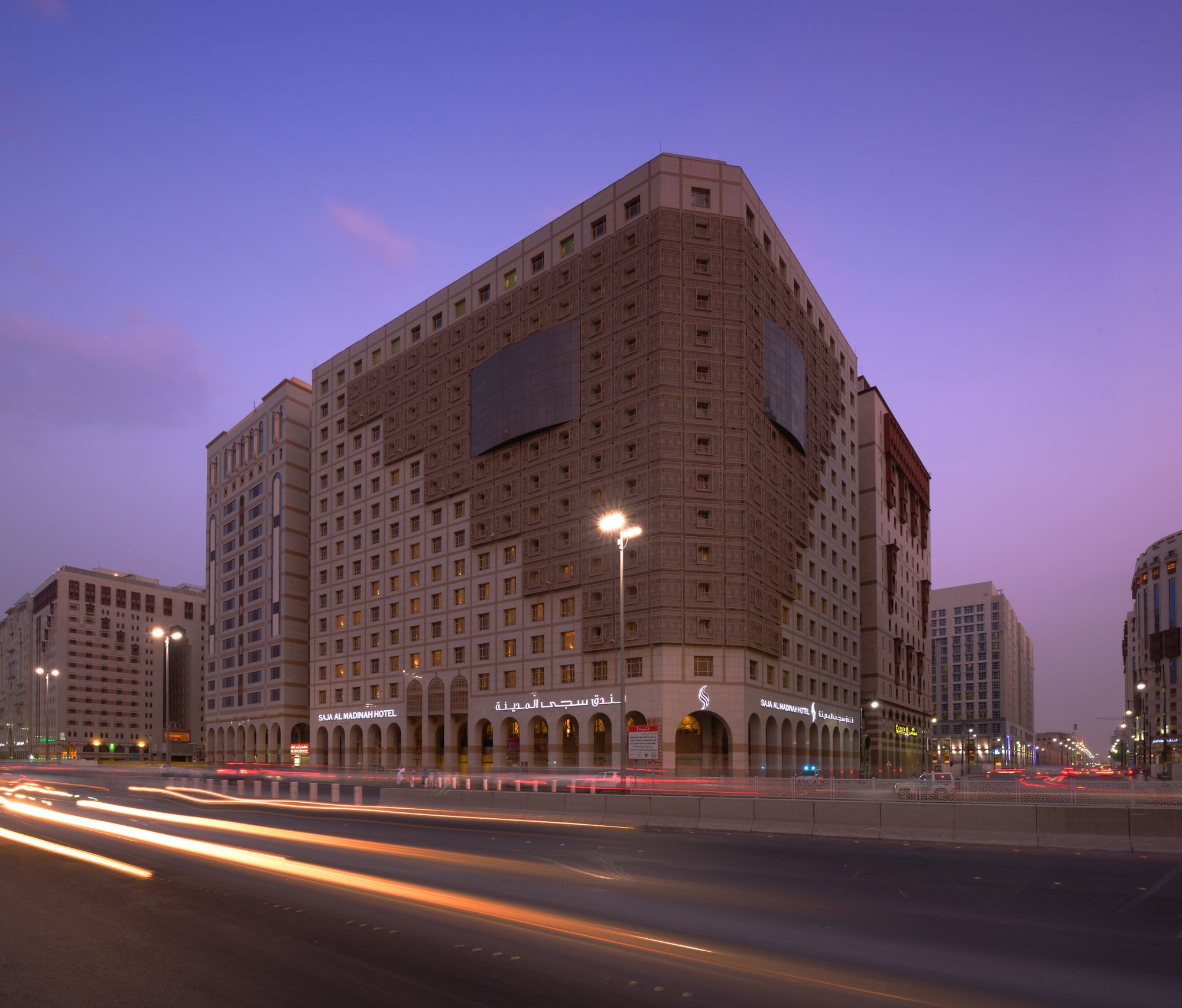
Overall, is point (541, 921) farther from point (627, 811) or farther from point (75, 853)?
point (627, 811)

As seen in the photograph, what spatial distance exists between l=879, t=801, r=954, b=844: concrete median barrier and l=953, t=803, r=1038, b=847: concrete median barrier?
0.23 meters

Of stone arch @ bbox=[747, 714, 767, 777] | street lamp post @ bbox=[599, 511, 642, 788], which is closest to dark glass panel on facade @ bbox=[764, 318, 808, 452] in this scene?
stone arch @ bbox=[747, 714, 767, 777]

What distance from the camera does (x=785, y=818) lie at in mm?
28344

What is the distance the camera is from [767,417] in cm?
7675

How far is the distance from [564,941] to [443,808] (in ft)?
93.0

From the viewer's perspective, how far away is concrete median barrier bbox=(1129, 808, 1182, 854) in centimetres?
2142

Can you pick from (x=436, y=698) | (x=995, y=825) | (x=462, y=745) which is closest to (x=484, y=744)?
(x=462, y=745)

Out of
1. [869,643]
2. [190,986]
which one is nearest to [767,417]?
[869,643]

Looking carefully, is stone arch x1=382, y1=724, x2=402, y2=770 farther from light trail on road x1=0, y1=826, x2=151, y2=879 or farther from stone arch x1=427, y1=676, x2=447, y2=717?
light trail on road x1=0, y1=826, x2=151, y2=879

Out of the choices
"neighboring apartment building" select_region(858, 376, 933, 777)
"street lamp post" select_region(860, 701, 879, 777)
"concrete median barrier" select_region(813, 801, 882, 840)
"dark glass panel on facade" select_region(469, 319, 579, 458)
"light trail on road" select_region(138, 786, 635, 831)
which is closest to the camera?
"concrete median barrier" select_region(813, 801, 882, 840)

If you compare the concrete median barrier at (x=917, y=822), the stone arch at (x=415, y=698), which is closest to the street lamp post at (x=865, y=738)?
the stone arch at (x=415, y=698)

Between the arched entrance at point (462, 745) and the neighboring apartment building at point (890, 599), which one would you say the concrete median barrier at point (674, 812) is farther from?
the neighboring apartment building at point (890, 599)

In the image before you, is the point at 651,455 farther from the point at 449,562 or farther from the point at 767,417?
the point at 449,562

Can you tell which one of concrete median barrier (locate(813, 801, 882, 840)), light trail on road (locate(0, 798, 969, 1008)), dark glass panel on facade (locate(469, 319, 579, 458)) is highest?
dark glass panel on facade (locate(469, 319, 579, 458))
